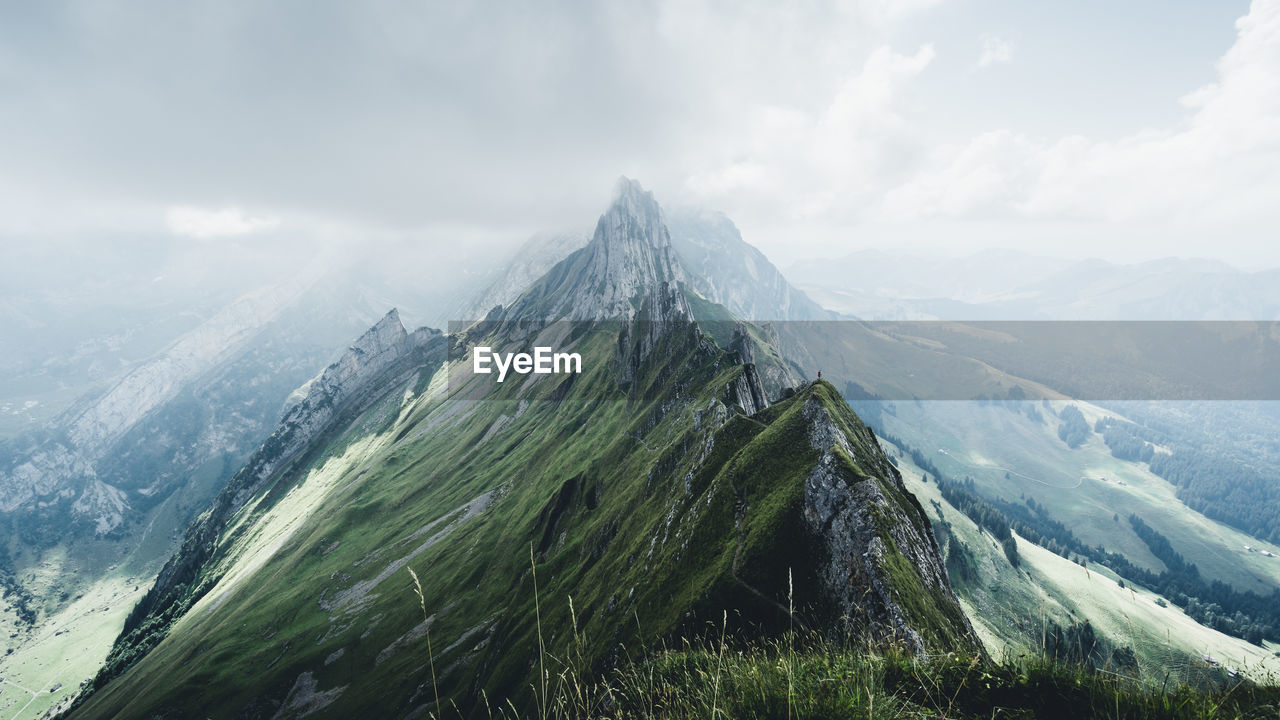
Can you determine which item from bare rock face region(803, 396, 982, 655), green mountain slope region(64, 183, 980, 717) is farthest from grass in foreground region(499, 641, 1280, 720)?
bare rock face region(803, 396, 982, 655)

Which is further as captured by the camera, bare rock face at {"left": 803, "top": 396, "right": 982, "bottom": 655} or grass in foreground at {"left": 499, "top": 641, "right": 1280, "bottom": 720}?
bare rock face at {"left": 803, "top": 396, "right": 982, "bottom": 655}

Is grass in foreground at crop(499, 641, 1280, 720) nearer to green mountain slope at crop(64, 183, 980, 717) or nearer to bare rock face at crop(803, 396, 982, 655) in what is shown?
green mountain slope at crop(64, 183, 980, 717)

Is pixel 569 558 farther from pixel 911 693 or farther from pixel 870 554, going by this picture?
pixel 911 693

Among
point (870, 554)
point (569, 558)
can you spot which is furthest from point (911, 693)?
point (569, 558)

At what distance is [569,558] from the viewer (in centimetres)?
7744

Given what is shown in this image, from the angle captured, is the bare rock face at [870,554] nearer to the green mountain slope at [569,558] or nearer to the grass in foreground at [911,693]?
the green mountain slope at [569,558]

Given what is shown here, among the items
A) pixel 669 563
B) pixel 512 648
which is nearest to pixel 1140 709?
pixel 669 563

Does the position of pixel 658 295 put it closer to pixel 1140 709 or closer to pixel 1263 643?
pixel 1140 709

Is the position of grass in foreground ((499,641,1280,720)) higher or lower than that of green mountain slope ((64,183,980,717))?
higher

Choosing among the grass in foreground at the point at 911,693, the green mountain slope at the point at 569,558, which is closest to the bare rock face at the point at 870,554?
the green mountain slope at the point at 569,558

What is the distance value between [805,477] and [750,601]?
423 inches

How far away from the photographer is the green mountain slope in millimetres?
34125

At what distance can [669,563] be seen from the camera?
4509 centimetres

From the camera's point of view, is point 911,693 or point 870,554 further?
A: point 870,554
